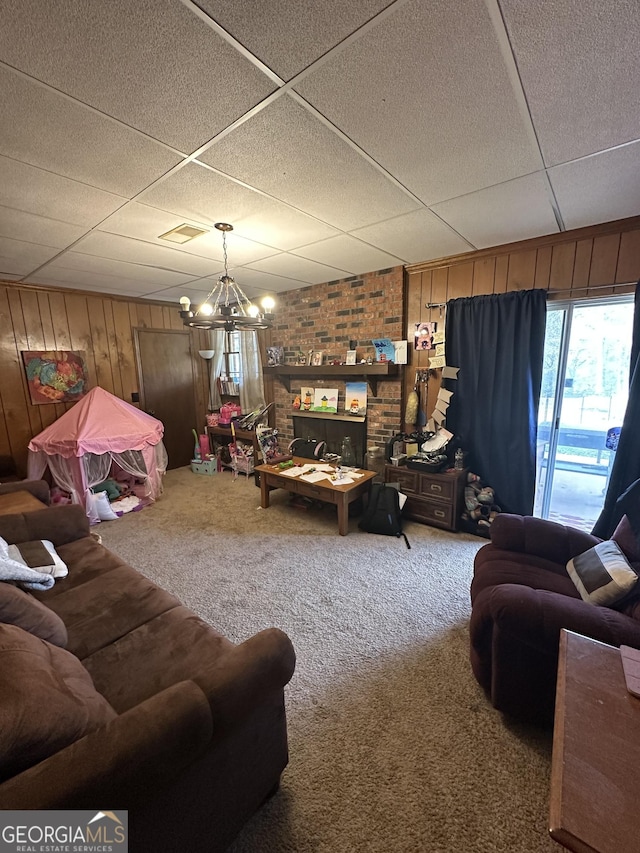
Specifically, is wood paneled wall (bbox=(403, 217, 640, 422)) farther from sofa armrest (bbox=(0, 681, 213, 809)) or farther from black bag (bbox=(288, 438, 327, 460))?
sofa armrest (bbox=(0, 681, 213, 809))

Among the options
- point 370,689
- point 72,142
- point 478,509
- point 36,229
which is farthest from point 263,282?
point 370,689

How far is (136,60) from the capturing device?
3.72ft

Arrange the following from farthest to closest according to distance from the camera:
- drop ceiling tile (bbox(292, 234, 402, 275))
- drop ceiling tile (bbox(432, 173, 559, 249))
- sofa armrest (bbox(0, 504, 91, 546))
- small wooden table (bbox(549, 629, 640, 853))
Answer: drop ceiling tile (bbox(292, 234, 402, 275)) → sofa armrest (bbox(0, 504, 91, 546)) → drop ceiling tile (bbox(432, 173, 559, 249)) → small wooden table (bbox(549, 629, 640, 853))

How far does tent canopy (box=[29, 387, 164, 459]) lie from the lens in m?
3.64

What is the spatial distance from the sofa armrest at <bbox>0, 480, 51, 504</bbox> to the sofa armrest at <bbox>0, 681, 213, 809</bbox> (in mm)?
2910

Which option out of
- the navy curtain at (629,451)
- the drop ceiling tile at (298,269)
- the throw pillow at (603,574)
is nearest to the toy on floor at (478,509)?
the navy curtain at (629,451)

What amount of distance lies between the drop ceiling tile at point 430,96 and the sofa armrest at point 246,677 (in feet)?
6.49

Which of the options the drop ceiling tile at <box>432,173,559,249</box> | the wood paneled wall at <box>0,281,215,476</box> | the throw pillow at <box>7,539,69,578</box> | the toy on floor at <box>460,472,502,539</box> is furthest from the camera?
the wood paneled wall at <box>0,281,215,476</box>

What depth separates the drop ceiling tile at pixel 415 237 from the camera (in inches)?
97.2

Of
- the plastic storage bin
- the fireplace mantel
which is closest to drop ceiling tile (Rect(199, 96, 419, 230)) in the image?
the fireplace mantel

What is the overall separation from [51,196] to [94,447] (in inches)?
95.1

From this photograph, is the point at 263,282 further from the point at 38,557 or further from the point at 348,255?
the point at 38,557

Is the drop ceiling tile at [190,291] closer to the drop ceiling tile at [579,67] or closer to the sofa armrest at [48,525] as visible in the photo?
the sofa armrest at [48,525]

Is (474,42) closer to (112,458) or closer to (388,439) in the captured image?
(388,439)
